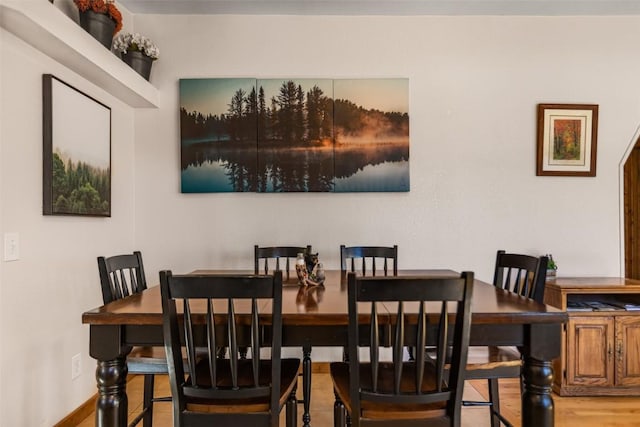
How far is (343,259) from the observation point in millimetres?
2676

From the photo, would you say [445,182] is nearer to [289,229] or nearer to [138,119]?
[289,229]

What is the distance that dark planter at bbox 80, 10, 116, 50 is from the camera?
2.39 m

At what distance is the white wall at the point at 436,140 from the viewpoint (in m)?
3.21

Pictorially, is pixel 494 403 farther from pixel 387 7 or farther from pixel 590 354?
pixel 387 7

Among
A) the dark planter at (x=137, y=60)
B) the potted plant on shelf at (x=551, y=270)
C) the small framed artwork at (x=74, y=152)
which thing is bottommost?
the potted plant on shelf at (x=551, y=270)

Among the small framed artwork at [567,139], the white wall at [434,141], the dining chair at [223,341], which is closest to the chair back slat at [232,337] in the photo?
the dining chair at [223,341]

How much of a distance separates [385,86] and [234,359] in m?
2.44

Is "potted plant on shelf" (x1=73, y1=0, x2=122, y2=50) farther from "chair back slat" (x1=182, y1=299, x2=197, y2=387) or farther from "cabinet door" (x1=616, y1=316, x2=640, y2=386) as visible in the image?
"cabinet door" (x1=616, y1=316, x2=640, y2=386)

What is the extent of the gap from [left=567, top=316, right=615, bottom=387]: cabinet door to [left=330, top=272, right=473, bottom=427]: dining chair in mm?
1717

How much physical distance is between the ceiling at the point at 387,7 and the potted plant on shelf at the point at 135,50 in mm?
358

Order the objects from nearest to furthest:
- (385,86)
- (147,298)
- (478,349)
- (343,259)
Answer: (147,298) < (478,349) < (343,259) < (385,86)

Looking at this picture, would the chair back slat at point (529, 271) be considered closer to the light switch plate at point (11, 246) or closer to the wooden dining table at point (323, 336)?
the wooden dining table at point (323, 336)

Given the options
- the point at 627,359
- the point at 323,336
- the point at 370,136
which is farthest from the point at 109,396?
the point at 627,359

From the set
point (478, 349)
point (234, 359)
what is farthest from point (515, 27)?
point (234, 359)
